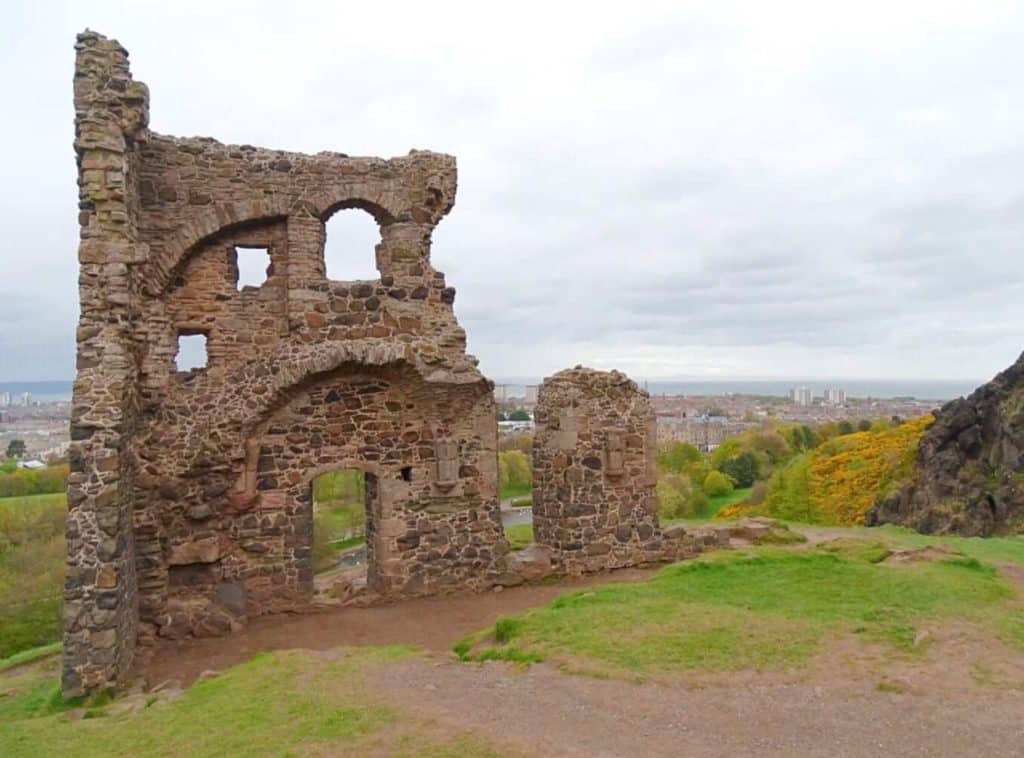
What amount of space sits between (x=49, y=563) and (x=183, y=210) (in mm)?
20860

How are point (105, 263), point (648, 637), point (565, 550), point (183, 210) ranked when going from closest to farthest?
point (648, 637), point (105, 263), point (183, 210), point (565, 550)

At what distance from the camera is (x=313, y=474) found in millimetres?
12578

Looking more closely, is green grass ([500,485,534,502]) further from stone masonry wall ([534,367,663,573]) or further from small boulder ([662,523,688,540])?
stone masonry wall ([534,367,663,573])

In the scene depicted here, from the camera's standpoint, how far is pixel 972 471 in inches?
1003

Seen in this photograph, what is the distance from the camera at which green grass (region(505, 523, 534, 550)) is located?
14.9m

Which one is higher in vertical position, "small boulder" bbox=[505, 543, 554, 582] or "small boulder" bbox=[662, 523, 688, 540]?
"small boulder" bbox=[662, 523, 688, 540]

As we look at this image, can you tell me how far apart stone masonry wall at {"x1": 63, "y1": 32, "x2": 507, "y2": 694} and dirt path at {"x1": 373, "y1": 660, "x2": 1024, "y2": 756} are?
190 inches

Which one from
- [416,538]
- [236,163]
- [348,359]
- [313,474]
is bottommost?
[416,538]

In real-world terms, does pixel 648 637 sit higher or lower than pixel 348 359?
lower

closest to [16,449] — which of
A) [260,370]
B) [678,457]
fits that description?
[678,457]

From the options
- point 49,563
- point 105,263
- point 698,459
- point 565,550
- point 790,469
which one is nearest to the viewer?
point 105,263

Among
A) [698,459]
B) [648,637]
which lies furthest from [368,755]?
[698,459]

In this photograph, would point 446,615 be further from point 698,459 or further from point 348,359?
point 698,459

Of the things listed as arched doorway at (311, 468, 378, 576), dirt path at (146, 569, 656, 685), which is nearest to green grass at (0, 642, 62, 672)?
dirt path at (146, 569, 656, 685)
